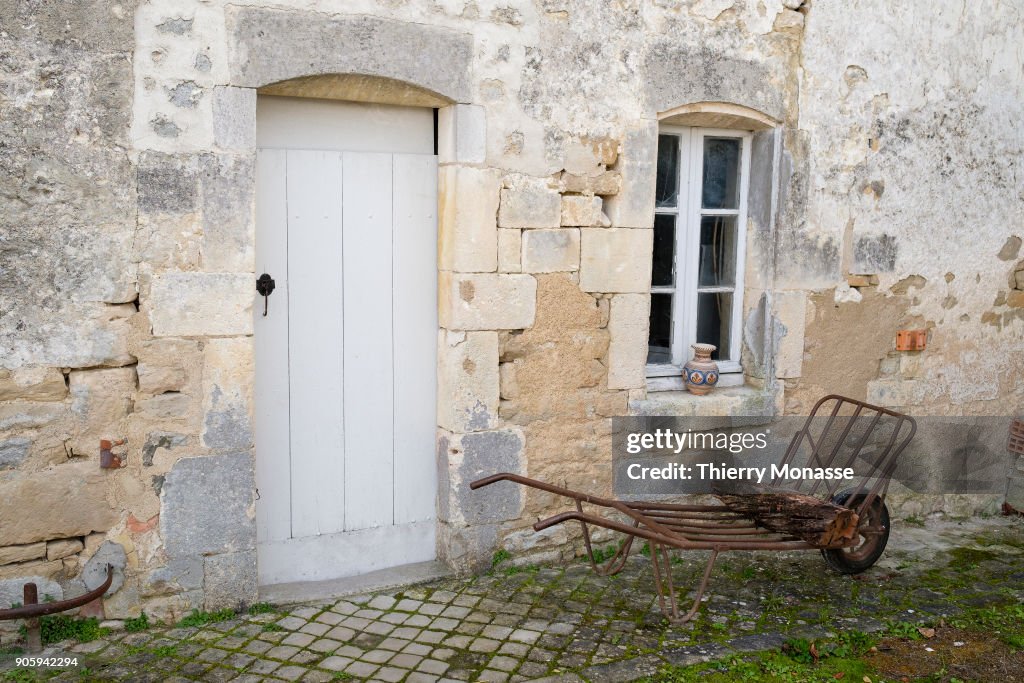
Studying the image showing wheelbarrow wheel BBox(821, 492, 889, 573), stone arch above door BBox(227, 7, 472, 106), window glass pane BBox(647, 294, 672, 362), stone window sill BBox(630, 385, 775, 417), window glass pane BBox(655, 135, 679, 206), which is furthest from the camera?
window glass pane BBox(647, 294, 672, 362)

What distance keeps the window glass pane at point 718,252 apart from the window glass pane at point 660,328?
252 mm

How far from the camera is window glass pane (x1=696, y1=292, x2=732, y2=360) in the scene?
216 inches

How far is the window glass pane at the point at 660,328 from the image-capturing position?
5.33 m

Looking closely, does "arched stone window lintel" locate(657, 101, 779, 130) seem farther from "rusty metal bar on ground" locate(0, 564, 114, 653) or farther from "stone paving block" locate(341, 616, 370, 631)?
"rusty metal bar on ground" locate(0, 564, 114, 653)

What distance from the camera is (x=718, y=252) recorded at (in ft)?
18.0

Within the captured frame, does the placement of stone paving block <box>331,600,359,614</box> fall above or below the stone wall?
below

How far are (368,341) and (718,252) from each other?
221cm

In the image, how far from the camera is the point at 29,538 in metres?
3.78

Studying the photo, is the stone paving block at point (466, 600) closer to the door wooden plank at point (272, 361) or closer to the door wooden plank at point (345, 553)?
the door wooden plank at point (345, 553)

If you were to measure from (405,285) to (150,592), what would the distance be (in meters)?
1.84

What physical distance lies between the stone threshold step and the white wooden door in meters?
0.06

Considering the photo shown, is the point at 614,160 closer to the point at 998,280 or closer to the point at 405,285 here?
the point at 405,285

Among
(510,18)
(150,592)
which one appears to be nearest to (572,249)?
(510,18)

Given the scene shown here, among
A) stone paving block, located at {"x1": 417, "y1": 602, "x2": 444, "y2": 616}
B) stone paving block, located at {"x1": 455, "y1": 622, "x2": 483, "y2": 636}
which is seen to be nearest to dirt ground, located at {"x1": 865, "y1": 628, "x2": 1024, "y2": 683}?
stone paving block, located at {"x1": 455, "y1": 622, "x2": 483, "y2": 636}
